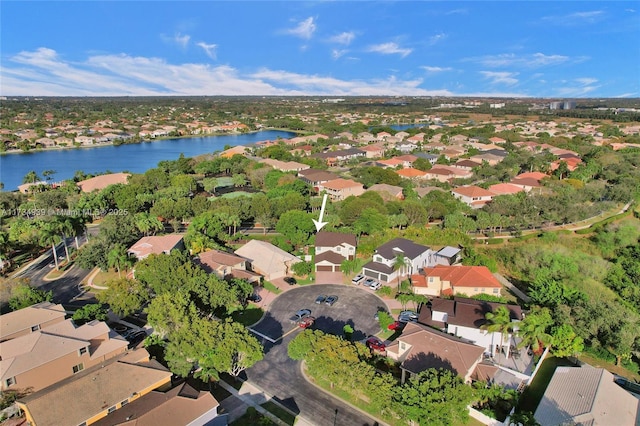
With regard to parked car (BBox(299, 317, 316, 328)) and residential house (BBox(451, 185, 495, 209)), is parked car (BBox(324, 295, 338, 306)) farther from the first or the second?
residential house (BBox(451, 185, 495, 209))

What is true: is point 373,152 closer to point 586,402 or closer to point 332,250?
point 332,250

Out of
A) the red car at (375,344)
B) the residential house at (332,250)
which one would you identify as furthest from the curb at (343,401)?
the residential house at (332,250)

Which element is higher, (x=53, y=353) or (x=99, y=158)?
(x=53, y=353)

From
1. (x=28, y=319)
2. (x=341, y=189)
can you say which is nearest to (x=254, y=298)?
(x=28, y=319)

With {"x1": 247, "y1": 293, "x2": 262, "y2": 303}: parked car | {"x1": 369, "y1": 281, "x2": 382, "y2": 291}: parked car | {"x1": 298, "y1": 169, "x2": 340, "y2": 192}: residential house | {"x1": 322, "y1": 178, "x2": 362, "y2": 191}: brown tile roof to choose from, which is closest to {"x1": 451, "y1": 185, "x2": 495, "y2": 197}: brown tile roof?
{"x1": 322, "y1": 178, "x2": 362, "y2": 191}: brown tile roof

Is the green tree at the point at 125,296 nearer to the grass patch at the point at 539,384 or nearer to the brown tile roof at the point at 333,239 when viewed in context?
the brown tile roof at the point at 333,239

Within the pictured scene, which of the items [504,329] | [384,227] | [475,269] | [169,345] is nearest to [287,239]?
[384,227]
